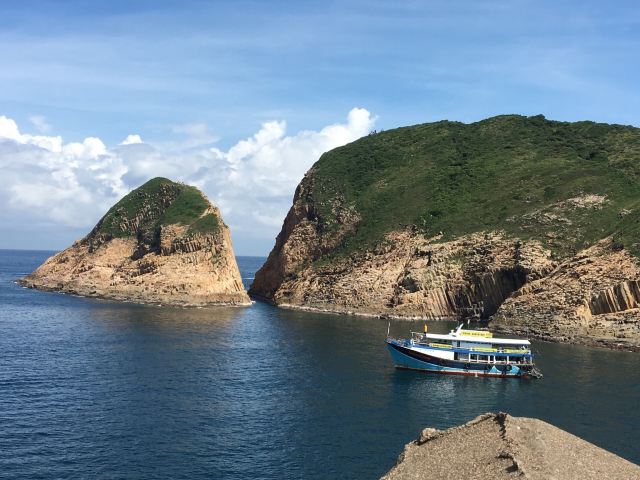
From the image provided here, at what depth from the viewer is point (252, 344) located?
101500 mm

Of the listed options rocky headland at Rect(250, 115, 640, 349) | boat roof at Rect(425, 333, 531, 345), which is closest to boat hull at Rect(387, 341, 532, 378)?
boat roof at Rect(425, 333, 531, 345)

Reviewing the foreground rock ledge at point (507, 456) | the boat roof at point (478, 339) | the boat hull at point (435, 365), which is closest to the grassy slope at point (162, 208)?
the boat hull at point (435, 365)

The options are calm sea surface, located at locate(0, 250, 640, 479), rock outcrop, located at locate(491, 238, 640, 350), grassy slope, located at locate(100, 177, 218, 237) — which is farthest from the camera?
grassy slope, located at locate(100, 177, 218, 237)

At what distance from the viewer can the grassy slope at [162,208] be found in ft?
564

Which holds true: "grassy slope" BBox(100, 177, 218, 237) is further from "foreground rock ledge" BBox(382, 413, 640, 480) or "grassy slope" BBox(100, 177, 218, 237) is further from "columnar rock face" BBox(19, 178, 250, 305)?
"foreground rock ledge" BBox(382, 413, 640, 480)

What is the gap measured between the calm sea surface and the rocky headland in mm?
17130

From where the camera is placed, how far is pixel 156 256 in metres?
166

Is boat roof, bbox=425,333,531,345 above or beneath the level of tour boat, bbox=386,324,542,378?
above

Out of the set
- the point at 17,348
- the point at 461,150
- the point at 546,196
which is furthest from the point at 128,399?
the point at 461,150

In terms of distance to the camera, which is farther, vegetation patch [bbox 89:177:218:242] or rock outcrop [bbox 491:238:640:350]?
vegetation patch [bbox 89:177:218:242]

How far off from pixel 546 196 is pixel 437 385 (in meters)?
86.7

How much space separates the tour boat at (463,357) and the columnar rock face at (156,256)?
8035 cm

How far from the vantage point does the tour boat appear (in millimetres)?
86188

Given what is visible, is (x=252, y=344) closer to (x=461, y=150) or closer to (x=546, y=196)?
(x=546, y=196)
